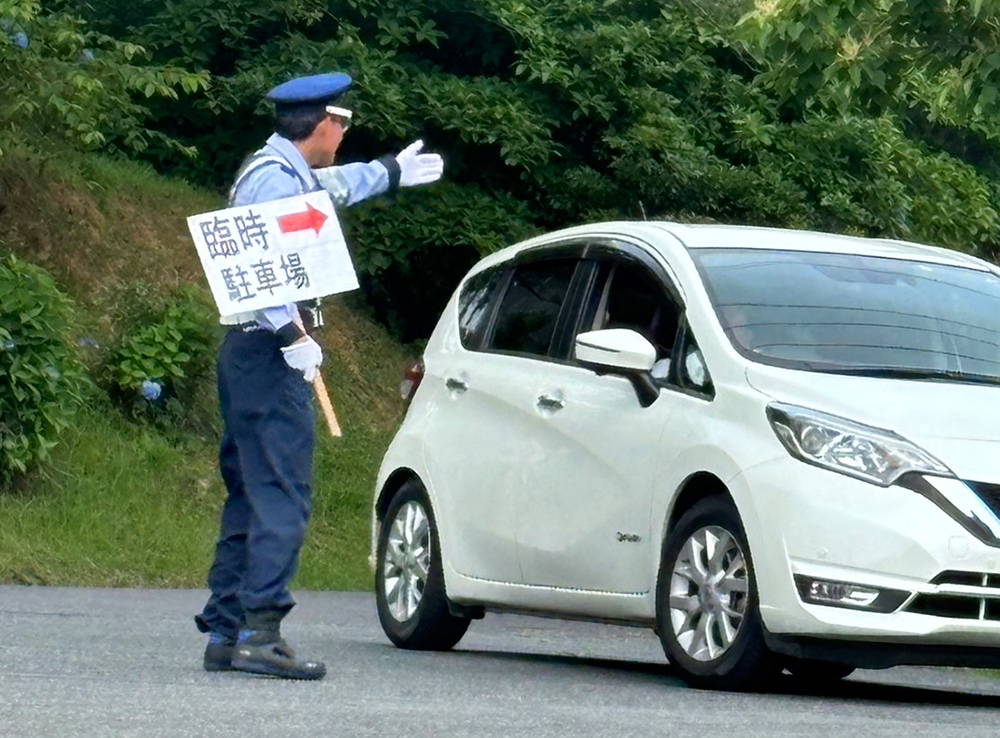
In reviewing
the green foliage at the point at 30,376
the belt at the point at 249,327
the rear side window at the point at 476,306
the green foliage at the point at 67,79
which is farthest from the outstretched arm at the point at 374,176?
the green foliage at the point at 67,79

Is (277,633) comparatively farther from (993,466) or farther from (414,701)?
(993,466)

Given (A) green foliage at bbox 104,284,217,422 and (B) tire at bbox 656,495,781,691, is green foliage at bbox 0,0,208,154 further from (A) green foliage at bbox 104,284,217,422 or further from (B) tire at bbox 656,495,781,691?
(B) tire at bbox 656,495,781,691

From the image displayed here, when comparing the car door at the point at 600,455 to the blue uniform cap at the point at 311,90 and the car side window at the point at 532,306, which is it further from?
the blue uniform cap at the point at 311,90

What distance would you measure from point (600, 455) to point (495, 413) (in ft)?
2.99

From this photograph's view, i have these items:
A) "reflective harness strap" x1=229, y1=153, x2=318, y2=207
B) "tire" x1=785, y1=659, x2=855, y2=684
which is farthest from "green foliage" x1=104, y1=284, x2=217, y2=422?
"reflective harness strap" x1=229, y1=153, x2=318, y2=207

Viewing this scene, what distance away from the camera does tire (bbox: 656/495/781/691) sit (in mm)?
7828

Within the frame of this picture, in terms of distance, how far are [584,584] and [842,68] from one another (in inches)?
219

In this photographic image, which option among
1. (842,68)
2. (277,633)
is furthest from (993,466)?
(842,68)

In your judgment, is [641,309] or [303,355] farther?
[641,309]

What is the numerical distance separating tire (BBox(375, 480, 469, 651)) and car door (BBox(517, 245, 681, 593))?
70 cm

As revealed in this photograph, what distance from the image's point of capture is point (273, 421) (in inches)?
310

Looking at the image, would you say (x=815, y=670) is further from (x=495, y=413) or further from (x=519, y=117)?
(x=519, y=117)

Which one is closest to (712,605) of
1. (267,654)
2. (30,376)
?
(267,654)

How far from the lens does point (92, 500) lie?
14.9 meters
